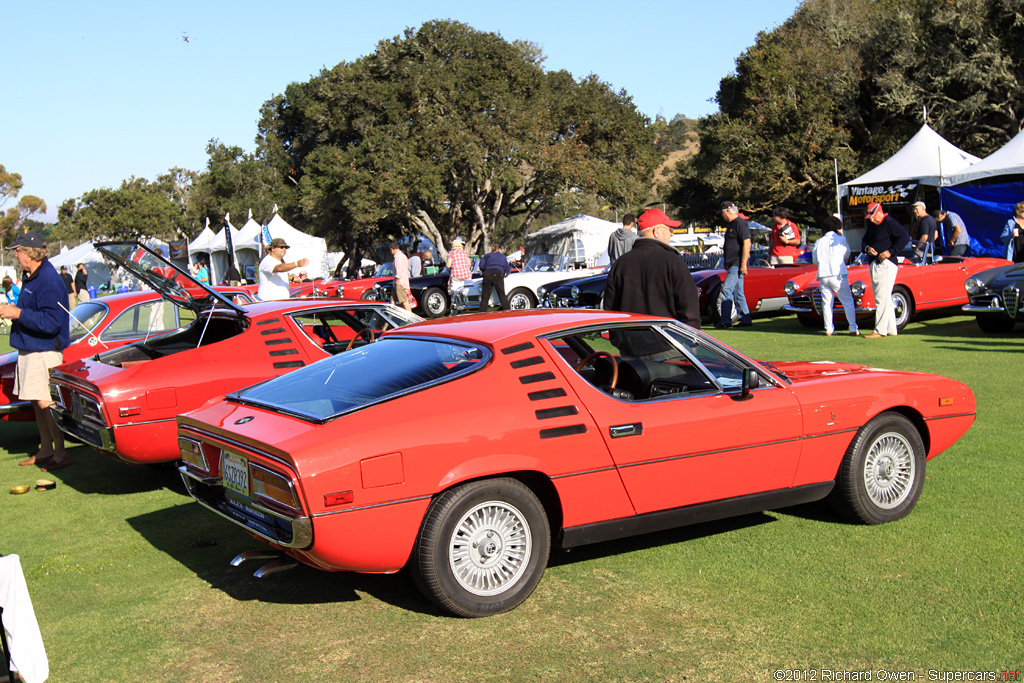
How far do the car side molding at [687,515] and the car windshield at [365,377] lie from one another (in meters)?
0.94

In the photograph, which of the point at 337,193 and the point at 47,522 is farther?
the point at 337,193

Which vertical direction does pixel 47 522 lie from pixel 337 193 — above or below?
below

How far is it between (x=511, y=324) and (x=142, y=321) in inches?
248

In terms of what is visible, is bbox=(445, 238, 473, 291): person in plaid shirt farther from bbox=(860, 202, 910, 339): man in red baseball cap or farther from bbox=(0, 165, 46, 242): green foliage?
bbox=(0, 165, 46, 242): green foliage

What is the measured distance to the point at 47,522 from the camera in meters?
5.75

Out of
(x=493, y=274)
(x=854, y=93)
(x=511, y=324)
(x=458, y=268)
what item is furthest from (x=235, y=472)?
(x=854, y=93)

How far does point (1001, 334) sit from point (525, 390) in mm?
11099

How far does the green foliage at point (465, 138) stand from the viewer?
39.6 m

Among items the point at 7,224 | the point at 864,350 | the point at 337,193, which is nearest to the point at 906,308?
the point at 864,350

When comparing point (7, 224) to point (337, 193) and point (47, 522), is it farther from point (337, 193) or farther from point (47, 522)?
point (47, 522)

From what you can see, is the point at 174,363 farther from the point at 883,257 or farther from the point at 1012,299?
the point at 1012,299

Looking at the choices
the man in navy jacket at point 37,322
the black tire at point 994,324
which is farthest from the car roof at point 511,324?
the black tire at point 994,324

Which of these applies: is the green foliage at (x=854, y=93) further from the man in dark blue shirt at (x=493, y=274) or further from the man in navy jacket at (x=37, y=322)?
the man in navy jacket at (x=37, y=322)

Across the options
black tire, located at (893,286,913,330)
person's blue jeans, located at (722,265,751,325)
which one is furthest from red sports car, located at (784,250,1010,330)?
person's blue jeans, located at (722,265,751,325)
